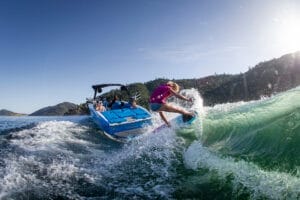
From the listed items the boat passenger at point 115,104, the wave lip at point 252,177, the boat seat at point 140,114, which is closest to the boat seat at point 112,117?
the boat seat at point 140,114

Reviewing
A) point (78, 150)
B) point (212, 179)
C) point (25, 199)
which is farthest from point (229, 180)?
point (78, 150)

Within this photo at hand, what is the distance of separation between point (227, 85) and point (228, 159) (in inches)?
4442

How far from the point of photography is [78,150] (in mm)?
13078

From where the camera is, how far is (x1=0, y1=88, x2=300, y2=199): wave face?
6.45 metres

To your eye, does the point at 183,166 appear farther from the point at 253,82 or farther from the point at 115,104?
the point at 253,82

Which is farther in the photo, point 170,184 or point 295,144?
point 170,184

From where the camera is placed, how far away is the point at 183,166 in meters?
9.52

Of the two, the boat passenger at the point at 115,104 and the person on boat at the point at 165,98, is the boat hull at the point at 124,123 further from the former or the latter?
the person on boat at the point at 165,98

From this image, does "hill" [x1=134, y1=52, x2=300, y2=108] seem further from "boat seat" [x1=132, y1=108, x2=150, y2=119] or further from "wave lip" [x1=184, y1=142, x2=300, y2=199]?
"wave lip" [x1=184, y1=142, x2=300, y2=199]

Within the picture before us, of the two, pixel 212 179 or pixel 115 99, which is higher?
pixel 115 99

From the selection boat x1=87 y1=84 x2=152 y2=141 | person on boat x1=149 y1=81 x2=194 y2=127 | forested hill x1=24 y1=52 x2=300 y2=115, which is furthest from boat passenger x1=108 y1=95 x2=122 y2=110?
forested hill x1=24 y1=52 x2=300 y2=115

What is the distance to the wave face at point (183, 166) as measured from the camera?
21.2 ft

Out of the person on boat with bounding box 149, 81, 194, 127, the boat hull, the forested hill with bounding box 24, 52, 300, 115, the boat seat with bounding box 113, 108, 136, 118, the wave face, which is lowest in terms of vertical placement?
the wave face

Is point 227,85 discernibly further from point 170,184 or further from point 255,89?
point 170,184
